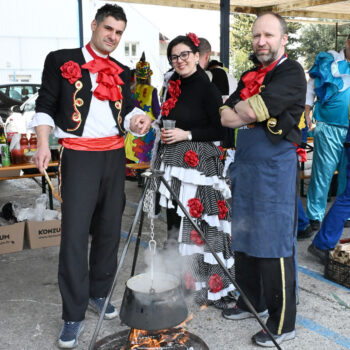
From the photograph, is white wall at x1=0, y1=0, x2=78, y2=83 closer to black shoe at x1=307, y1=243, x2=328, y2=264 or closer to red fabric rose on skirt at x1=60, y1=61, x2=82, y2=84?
black shoe at x1=307, y1=243, x2=328, y2=264

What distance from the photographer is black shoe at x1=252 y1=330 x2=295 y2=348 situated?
2842 millimetres

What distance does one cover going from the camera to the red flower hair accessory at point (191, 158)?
3236 mm

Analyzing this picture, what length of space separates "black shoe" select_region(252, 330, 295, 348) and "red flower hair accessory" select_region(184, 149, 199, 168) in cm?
120

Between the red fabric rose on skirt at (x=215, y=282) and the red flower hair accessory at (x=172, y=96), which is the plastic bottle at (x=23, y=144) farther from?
the red fabric rose on skirt at (x=215, y=282)

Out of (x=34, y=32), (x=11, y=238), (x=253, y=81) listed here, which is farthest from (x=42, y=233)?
(x=34, y=32)

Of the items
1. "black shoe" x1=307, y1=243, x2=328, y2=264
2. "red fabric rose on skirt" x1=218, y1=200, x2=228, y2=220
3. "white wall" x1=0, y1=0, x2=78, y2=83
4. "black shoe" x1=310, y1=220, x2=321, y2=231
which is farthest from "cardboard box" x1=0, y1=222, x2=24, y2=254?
"white wall" x1=0, y1=0, x2=78, y2=83

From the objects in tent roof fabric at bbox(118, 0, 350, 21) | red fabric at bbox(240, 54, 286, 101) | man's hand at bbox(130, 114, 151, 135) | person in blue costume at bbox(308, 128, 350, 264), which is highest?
tent roof fabric at bbox(118, 0, 350, 21)

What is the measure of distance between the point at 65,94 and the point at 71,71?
0.14m

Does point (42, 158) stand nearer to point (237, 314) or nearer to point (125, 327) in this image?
point (125, 327)

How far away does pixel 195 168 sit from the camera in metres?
3.27

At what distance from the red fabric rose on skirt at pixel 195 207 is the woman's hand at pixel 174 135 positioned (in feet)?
1.48

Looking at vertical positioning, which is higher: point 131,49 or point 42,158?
point 131,49

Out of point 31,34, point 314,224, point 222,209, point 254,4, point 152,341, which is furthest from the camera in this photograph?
point 31,34

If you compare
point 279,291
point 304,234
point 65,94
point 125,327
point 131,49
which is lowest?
point 125,327
